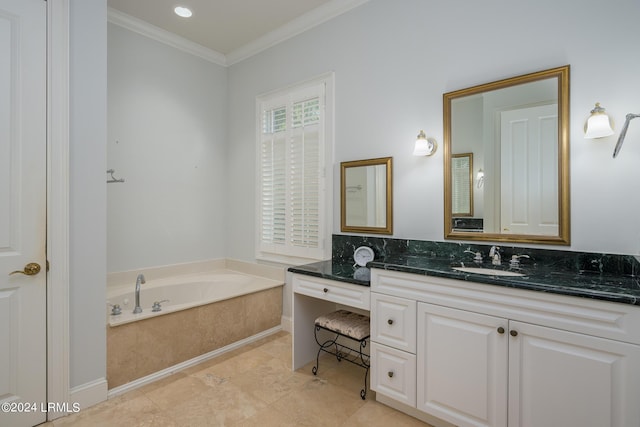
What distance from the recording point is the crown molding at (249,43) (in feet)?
9.25

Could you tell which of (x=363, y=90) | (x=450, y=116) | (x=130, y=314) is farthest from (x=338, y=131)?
(x=130, y=314)

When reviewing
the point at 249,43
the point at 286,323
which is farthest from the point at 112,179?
the point at 286,323

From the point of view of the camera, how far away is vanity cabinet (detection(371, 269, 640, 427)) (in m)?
1.30

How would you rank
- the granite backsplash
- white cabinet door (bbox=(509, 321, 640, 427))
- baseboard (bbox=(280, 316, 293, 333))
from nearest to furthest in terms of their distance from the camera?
white cabinet door (bbox=(509, 321, 640, 427))
the granite backsplash
baseboard (bbox=(280, 316, 293, 333))

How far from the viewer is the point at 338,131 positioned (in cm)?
282

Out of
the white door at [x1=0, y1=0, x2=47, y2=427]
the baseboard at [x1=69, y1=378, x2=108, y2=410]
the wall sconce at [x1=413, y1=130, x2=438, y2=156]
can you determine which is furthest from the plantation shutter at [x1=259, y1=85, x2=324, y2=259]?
the white door at [x1=0, y1=0, x2=47, y2=427]

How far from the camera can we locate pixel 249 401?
210 centimetres

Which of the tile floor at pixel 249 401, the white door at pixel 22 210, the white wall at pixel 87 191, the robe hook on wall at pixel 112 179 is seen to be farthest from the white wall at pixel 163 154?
the tile floor at pixel 249 401

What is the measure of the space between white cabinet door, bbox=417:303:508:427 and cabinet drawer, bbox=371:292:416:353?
5cm

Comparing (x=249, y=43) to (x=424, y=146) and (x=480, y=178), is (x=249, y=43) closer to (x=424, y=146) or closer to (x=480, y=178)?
(x=424, y=146)

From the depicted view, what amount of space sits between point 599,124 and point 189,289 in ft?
11.2

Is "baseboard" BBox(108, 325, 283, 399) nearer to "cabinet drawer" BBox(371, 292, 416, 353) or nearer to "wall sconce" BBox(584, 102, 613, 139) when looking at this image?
"cabinet drawer" BBox(371, 292, 416, 353)

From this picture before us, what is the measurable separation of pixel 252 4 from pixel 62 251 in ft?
7.88

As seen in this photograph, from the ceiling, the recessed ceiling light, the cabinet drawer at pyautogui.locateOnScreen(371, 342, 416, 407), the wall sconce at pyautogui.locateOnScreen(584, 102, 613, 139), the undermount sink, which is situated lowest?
the cabinet drawer at pyautogui.locateOnScreen(371, 342, 416, 407)
